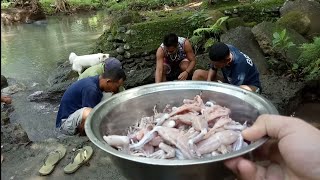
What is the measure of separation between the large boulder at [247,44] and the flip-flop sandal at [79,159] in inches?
150

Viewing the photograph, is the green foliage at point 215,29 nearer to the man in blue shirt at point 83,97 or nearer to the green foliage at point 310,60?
the green foliage at point 310,60

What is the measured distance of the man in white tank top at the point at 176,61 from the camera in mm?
5898

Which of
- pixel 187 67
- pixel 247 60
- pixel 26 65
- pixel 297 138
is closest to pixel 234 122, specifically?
pixel 297 138

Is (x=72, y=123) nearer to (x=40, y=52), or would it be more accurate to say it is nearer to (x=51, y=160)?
(x=51, y=160)

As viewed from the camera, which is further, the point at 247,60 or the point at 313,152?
the point at 247,60

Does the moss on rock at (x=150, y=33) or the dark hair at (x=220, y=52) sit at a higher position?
the dark hair at (x=220, y=52)

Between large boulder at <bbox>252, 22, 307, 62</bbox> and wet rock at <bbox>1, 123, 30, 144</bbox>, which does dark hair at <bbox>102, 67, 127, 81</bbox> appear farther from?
large boulder at <bbox>252, 22, 307, 62</bbox>

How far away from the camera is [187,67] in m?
6.05

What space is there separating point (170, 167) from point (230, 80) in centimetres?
322

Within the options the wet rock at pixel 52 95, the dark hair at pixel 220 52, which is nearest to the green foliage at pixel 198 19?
the wet rock at pixel 52 95

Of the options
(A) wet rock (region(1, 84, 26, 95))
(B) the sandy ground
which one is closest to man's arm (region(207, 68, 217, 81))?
(B) the sandy ground

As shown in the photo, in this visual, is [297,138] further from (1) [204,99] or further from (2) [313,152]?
(1) [204,99]

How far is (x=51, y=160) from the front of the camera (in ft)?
12.8

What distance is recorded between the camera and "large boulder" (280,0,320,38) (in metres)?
7.68
